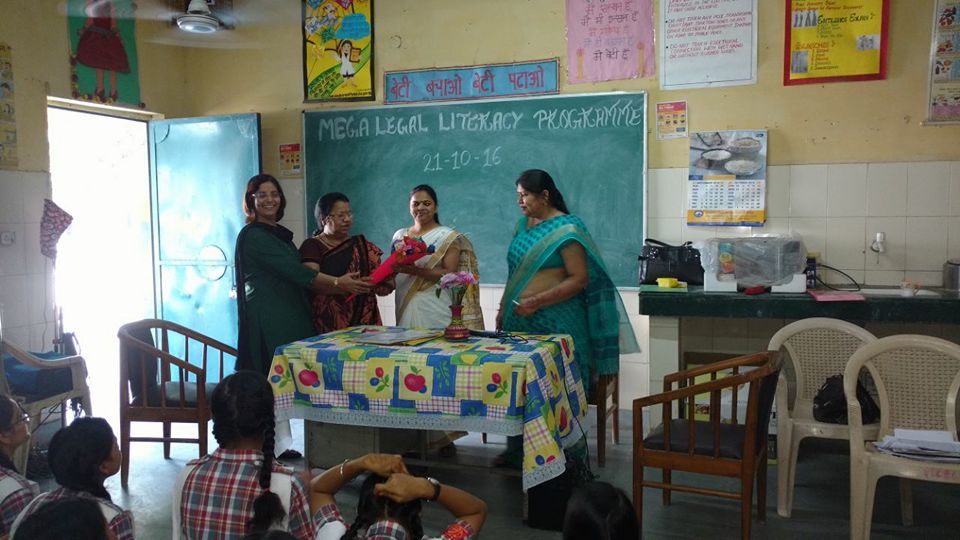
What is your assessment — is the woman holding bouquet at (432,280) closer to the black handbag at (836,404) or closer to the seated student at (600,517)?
the black handbag at (836,404)

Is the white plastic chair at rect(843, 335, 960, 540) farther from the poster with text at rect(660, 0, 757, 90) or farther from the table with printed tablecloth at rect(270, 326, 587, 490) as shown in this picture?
the poster with text at rect(660, 0, 757, 90)

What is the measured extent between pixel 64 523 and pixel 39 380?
8.48 feet

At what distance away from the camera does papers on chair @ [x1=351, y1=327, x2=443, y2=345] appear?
10.1 feet

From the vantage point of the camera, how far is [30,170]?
4395 millimetres

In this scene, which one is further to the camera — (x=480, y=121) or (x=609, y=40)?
(x=480, y=121)

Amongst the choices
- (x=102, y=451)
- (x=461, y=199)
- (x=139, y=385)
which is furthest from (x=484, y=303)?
(x=102, y=451)

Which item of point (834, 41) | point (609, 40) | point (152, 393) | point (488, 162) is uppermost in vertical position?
point (609, 40)

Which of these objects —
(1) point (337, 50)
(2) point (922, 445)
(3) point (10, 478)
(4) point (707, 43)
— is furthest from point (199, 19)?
(2) point (922, 445)

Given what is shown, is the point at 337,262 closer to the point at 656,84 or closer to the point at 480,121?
the point at 480,121

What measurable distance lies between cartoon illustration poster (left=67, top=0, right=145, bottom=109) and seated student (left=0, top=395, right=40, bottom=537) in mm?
3174

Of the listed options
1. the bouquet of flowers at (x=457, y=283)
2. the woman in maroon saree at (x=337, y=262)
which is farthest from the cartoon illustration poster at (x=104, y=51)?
the bouquet of flowers at (x=457, y=283)

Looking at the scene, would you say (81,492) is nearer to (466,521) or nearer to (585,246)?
(466,521)

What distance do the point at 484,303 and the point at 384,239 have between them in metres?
0.85

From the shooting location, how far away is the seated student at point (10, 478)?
74.6 inches
